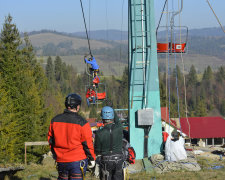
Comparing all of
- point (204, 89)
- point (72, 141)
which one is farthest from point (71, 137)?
point (204, 89)

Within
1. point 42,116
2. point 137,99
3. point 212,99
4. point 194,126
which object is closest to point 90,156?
point 137,99

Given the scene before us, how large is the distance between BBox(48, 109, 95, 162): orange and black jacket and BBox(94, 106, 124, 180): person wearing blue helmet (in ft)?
2.36

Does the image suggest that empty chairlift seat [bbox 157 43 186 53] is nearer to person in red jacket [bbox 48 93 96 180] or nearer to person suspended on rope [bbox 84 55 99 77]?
person suspended on rope [bbox 84 55 99 77]

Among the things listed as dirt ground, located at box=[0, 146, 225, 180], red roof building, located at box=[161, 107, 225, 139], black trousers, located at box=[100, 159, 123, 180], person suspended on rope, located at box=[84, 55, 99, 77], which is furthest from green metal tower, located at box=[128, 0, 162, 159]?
red roof building, located at box=[161, 107, 225, 139]

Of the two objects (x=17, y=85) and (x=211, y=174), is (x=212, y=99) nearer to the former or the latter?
(x=17, y=85)

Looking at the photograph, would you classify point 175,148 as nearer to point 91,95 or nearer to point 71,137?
point 91,95

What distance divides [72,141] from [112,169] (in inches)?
51.9

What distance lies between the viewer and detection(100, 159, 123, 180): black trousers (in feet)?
21.7

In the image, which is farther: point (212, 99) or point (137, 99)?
point (212, 99)

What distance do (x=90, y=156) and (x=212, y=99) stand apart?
15019cm

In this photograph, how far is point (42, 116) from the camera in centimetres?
3628

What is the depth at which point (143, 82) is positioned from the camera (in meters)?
13.3

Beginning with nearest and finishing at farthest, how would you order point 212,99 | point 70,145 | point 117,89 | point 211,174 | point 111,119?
point 70,145 < point 111,119 < point 211,174 < point 117,89 < point 212,99

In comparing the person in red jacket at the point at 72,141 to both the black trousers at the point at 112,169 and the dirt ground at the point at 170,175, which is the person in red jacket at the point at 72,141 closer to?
the black trousers at the point at 112,169
